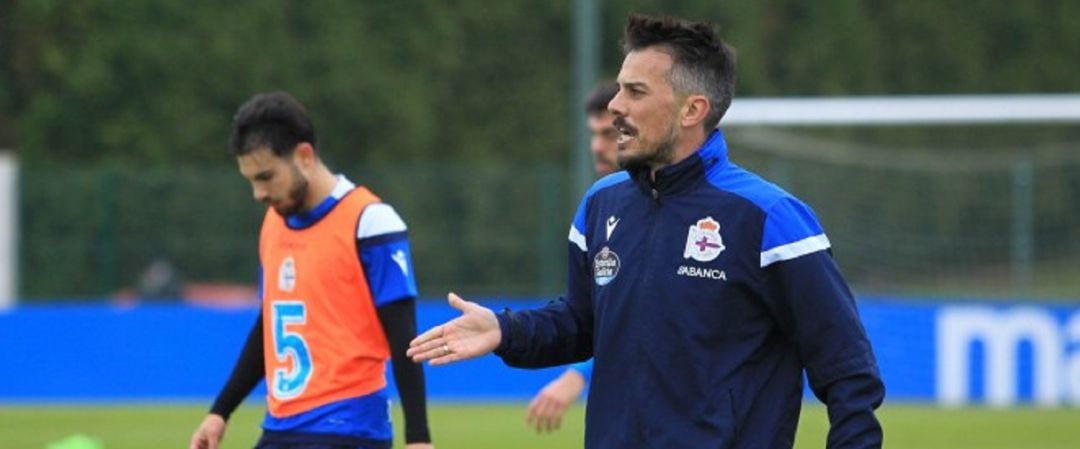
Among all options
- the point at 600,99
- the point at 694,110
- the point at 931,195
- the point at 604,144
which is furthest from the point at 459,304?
the point at 931,195

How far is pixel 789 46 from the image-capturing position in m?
43.8

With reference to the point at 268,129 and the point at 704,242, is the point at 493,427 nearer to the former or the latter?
the point at 268,129

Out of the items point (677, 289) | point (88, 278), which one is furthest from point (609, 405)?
point (88, 278)

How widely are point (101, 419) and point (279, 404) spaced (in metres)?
11.5

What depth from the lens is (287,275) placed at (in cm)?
761

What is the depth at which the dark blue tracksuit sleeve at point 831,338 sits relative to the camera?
17.5ft

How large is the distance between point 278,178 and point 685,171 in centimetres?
243

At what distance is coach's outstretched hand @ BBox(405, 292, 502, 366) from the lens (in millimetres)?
5441

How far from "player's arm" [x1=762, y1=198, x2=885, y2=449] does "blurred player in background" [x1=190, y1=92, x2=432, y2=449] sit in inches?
85.8

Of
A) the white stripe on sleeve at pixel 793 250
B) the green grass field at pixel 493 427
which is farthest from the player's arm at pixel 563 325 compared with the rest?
the green grass field at pixel 493 427

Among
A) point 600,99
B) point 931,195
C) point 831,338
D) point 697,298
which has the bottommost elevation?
point 831,338

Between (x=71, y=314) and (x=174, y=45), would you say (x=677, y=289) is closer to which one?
(x=71, y=314)

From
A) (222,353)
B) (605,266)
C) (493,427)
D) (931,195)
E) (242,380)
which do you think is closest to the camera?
(605,266)

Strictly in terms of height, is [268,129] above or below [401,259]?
above
